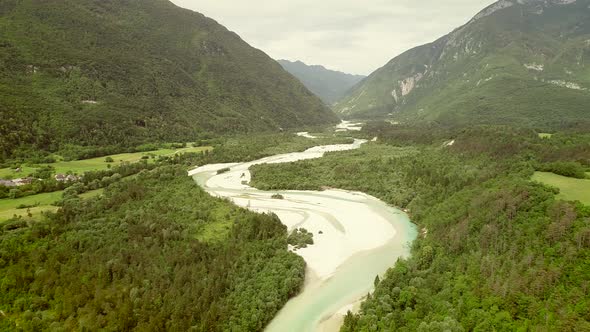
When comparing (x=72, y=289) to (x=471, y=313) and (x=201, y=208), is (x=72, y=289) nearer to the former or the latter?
(x=201, y=208)

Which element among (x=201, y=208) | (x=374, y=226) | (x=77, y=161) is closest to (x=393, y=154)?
(x=374, y=226)

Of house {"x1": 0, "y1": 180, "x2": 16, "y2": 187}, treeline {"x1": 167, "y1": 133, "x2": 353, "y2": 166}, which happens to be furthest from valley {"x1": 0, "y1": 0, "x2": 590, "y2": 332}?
treeline {"x1": 167, "y1": 133, "x2": 353, "y2": 166}

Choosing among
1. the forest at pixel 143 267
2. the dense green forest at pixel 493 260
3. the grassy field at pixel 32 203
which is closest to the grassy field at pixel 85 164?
the grassy field at pixel 32 203

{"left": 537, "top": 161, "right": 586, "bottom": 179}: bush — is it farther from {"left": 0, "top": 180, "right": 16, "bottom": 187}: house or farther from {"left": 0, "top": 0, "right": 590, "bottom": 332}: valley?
{"left": 0, "top": 180, "right": 16, "bottom": 187}: house

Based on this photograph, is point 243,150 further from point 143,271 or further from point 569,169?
point 569,169

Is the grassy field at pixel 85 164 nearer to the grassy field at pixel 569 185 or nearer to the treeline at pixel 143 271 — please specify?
the treeline at pixel 143 271

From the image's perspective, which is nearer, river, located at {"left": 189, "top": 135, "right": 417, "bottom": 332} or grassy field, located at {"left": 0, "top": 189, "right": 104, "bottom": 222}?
river, located at {"left": 189, "top": 135, "right": 417, "bottom": 332}

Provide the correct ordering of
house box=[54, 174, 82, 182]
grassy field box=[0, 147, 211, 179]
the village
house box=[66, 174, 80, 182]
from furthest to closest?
grassy field box=[0, 147, 211, 179] → house box=[66, 174, 80, 182] → house box=[54, 174, 82, 182] → the village

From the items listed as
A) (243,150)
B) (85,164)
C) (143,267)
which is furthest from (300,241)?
(243,150)
